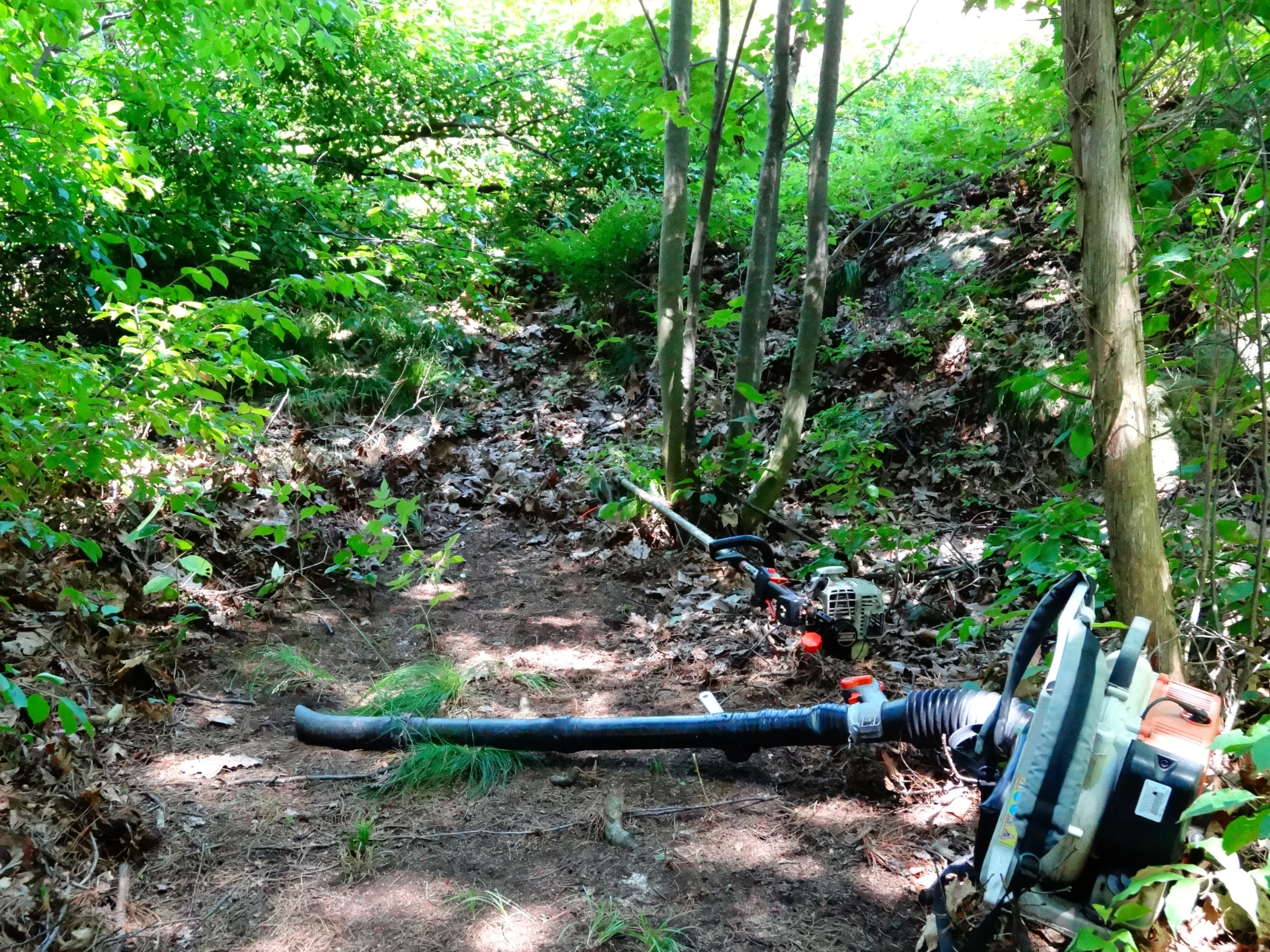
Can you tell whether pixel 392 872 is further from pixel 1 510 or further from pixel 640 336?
pixel 640 336

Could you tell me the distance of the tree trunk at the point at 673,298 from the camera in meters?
5.87

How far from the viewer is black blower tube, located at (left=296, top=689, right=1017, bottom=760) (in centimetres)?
263

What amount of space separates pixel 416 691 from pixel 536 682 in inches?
24.2

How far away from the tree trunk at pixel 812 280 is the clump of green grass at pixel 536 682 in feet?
6.90

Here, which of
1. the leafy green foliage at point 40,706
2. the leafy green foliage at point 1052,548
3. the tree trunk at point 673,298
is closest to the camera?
the leafy green foliage at point 40,706

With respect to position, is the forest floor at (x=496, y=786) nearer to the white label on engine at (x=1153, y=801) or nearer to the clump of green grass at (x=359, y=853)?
the clump of green grass at (x=359, y=853)

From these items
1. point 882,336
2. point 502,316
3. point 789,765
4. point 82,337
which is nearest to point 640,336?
point 502,316

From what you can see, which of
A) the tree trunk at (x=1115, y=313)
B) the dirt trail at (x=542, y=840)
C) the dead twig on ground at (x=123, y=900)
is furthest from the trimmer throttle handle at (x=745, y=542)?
the dead twig on ground at (x=123, y=900)

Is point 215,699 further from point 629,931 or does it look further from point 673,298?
point 673,298

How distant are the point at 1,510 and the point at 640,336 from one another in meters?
6.66

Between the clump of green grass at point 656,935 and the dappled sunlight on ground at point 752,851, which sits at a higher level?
the dappled sunlight on ground at point 752,851

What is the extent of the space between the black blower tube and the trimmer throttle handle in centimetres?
119

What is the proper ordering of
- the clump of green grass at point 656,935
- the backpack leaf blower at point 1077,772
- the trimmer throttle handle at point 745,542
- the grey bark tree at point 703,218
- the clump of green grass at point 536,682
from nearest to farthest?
1. the backpack leaf blower at point 1077,772
2. the clump of green grass at point 656,935
3. the clump of green grass at point 536,682
4. the trimmer throttle handle at point 745,542
5. the grey bark tree at point 703,218

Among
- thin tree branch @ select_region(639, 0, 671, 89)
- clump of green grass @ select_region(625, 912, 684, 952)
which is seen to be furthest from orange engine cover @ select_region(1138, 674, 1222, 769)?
thin tree branch @ select_region(639, 0, 671, 89)
